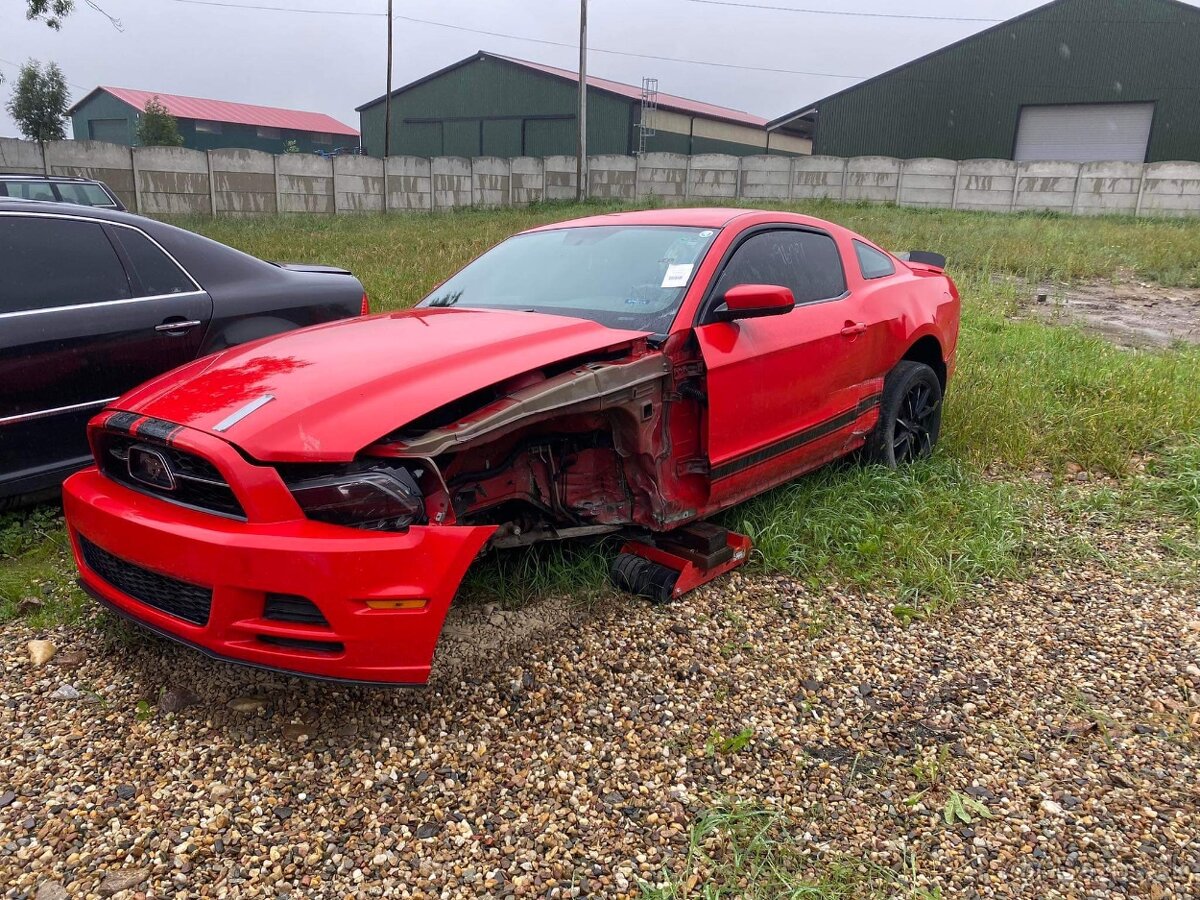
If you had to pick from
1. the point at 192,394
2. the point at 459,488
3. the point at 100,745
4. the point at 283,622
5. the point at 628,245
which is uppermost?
the point at 628,245

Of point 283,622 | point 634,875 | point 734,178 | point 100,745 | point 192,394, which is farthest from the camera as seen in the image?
point 734,178

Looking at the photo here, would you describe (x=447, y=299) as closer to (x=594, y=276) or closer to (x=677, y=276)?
(x=594, y=276)

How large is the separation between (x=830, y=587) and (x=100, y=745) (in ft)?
8.78

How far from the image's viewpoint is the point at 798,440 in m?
3.92

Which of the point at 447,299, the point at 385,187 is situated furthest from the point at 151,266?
the point at 385,187

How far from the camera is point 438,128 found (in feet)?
127

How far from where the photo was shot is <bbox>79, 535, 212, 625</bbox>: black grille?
8.18 feet

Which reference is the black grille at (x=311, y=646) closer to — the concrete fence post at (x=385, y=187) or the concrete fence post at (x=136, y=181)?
the concrete fence post at (x=136, y=181)

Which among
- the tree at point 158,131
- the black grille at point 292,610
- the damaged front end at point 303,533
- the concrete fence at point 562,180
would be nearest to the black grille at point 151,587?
the damaged front end at point 303,533

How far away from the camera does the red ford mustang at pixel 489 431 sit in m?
2.40

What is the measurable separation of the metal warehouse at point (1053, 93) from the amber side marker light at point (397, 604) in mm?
30761

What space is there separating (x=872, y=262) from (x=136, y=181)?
1771cm

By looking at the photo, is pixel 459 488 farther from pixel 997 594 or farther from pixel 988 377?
pixel 988 377

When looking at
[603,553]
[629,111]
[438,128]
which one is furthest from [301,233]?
[438,128]
